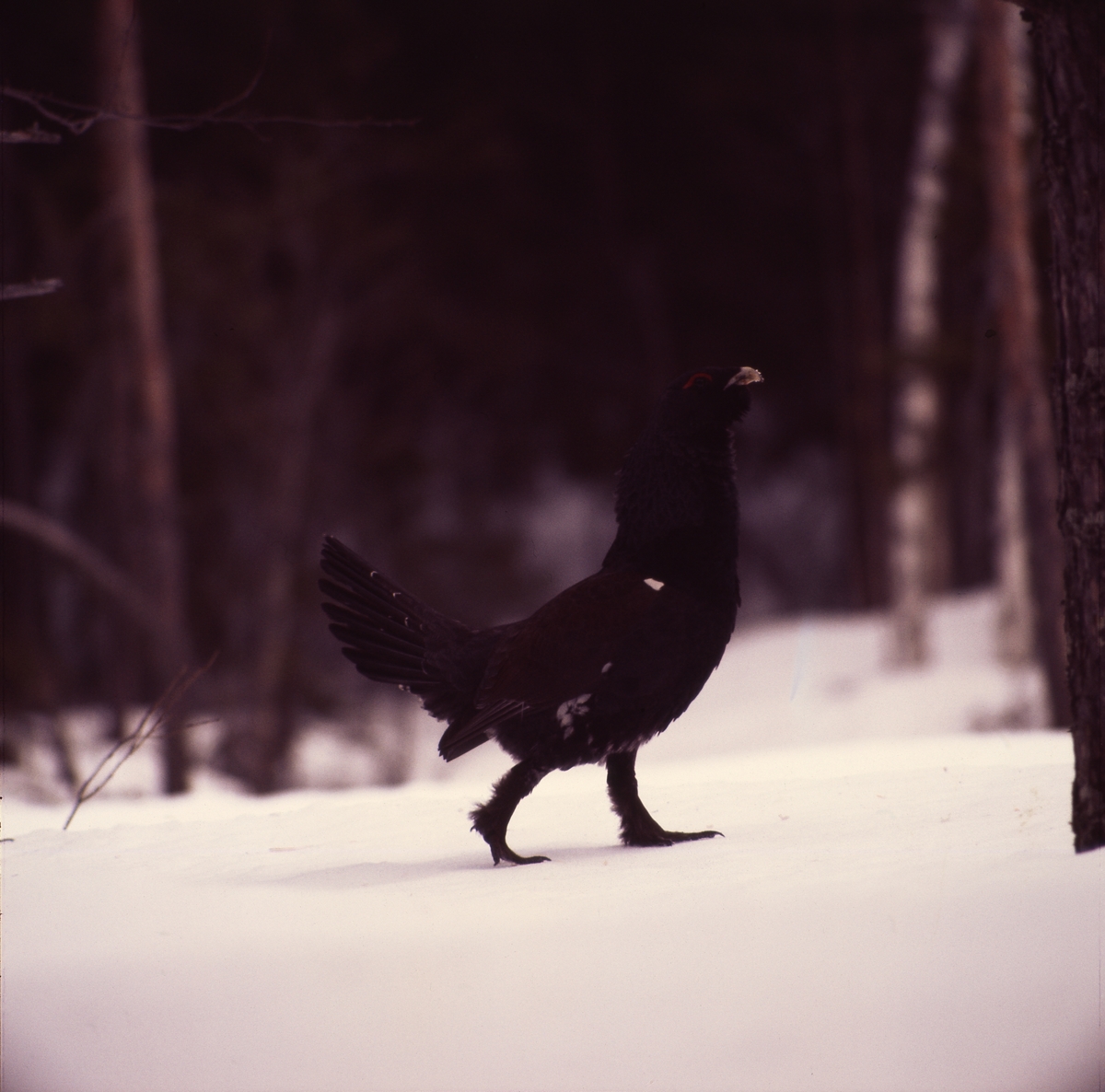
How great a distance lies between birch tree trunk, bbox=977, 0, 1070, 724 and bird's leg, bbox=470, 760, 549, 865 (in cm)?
551

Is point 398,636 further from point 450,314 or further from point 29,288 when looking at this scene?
point 450,314

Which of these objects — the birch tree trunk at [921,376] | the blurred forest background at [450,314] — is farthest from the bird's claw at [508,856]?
the birch tree trunk at [921,376]

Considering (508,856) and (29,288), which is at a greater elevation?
(29,288)

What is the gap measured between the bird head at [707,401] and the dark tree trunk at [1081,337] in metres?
0.81

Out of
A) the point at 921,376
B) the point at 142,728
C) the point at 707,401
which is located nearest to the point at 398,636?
the point at 707,401

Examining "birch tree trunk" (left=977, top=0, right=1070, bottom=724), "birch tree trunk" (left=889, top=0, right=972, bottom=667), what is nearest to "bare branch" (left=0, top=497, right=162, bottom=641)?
"birch tree trunk" (left=977, top=0, right=1070, bottom=724)

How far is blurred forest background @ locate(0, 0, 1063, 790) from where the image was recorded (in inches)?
464

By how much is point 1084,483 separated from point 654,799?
75.2 inches

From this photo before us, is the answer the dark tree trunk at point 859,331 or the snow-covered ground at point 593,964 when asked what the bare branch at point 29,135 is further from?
the dark tree trunk at point 859,331

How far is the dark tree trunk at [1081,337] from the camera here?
10.1 ft

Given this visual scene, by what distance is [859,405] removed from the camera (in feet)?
52.2

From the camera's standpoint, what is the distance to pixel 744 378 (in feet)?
11.7

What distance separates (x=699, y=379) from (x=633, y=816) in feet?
4.03

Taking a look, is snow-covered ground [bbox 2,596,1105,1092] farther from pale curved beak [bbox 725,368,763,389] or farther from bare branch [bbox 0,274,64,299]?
bare branch [bbox 0,274,64,299]
